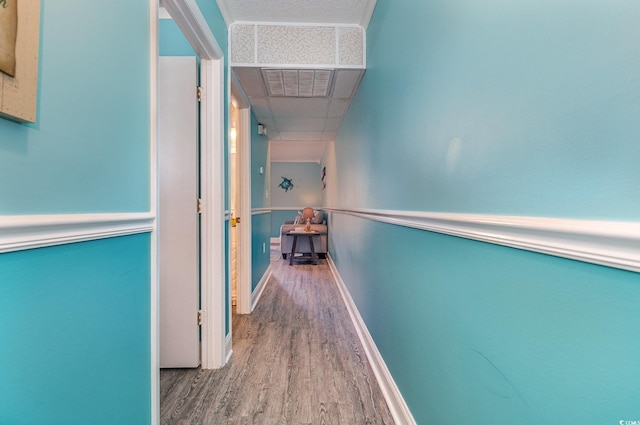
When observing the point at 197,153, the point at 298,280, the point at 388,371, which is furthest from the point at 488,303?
the point at 298,280

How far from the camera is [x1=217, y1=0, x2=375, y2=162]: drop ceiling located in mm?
1825

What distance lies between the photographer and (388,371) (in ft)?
4.76

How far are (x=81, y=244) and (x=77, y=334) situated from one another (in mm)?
223

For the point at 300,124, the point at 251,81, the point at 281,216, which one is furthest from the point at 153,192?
the point at 281,216

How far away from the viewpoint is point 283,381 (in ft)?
5.25

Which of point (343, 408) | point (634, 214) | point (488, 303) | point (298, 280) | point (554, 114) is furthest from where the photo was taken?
point (298, 280)

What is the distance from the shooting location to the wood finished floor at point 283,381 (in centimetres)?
134

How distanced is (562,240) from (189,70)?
1913mm

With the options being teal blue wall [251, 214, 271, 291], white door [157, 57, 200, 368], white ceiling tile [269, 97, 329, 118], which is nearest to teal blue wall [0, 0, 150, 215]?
white door [157, 57, 200, 368]

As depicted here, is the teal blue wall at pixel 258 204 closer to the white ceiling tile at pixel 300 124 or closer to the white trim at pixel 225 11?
the white ceiling tile at pixel 300 124

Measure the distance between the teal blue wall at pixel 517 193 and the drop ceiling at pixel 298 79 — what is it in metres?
0.90

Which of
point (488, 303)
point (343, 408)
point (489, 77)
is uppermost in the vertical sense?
point (489, 77)

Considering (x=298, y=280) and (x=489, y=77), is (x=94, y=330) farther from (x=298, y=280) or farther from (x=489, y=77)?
(x=298, y=280)

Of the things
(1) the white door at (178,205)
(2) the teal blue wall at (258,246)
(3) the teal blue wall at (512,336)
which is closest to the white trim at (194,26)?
(1) the white door at (178,205)
